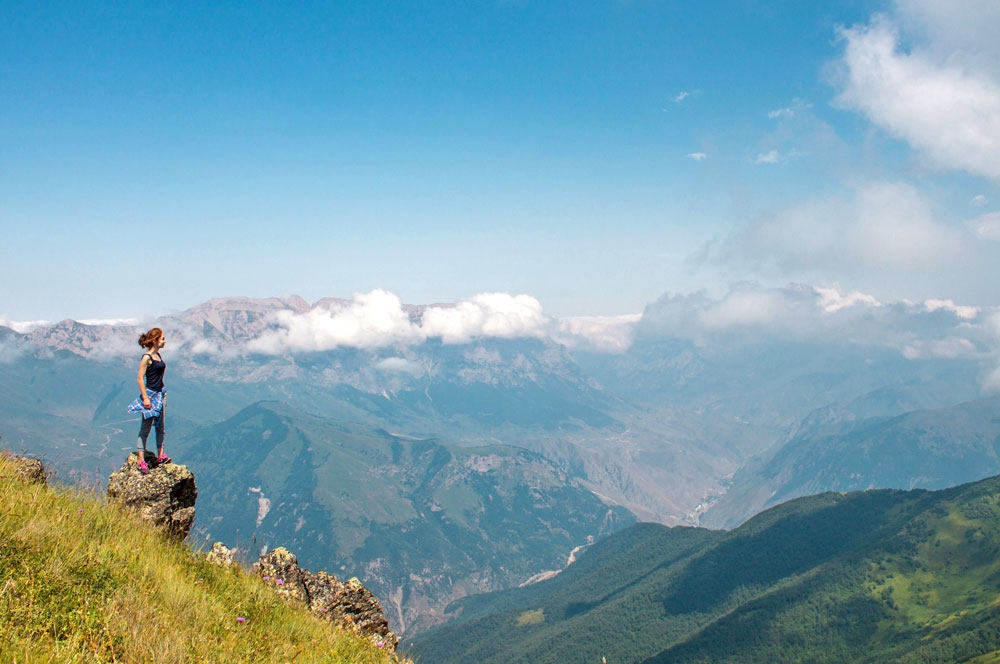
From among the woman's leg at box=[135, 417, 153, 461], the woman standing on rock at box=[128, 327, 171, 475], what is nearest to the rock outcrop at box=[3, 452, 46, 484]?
the woman's leg at box=[135, 417, 153, 461]

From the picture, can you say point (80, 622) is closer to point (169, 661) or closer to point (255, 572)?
point (169, 661)

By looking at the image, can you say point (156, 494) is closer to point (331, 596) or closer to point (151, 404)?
A: point (151, 404)

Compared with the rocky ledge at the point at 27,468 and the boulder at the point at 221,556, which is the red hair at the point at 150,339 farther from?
the boulder at the point at 221,556

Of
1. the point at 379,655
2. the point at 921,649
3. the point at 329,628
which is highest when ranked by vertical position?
the point at 329,628

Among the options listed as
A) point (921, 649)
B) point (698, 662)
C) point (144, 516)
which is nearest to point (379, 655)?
point (144, 516)

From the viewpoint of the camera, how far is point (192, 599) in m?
8.56

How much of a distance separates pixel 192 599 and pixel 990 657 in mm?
181692

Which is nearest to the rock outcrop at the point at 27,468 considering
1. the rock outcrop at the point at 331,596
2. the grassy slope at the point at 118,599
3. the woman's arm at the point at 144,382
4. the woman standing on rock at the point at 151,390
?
the grassy slope at the point at 118,599

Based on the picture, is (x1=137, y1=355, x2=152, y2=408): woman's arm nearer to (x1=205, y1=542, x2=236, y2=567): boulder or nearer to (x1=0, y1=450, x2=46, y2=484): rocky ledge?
(x1=0, y1=450, x2=46, y2=484): rocky ledge

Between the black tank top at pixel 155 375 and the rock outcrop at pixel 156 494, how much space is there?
8.21ft

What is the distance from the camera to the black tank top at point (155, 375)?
15.2 meters

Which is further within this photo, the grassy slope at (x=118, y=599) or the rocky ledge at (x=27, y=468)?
the rocky ledge at (x=27, y=468)

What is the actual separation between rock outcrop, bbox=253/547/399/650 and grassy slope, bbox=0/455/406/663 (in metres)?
3.65

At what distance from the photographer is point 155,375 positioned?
1538cm
